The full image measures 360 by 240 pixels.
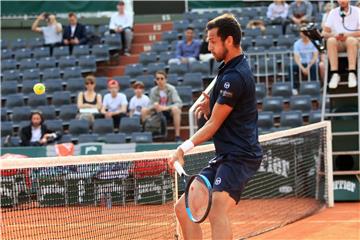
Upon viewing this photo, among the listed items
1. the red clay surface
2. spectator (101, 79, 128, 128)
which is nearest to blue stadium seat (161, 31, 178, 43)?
spectator (101, 79, 128, 128)

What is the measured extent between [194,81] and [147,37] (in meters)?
5.39

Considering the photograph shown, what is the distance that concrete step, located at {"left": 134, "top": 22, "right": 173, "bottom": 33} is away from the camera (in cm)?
2356

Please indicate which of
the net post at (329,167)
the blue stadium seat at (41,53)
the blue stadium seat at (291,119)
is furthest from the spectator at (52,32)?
the net post at (329,167)

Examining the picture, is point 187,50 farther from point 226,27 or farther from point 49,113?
point 226,27

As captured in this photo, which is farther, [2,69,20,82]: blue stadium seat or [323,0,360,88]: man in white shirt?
[2,69,20,82]: blue stadium seat

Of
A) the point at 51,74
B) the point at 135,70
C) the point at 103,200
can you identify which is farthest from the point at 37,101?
the point at 103,200

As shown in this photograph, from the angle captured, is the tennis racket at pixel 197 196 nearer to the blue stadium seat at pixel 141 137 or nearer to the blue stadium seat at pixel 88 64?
the blue stadium seat at pixel 141 137

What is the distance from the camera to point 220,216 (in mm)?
5875

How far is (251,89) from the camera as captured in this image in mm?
6047

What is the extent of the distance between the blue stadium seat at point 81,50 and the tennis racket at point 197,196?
16.2 metres

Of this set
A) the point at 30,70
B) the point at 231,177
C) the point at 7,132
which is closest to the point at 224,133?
the point at 231,177

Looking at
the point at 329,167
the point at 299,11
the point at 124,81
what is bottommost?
the point at 329,167

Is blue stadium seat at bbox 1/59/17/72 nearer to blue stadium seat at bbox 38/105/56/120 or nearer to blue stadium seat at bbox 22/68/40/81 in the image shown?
blue stadium seat at bbox 22/68/40/81

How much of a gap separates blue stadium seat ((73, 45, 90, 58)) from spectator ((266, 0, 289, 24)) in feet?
15.9
